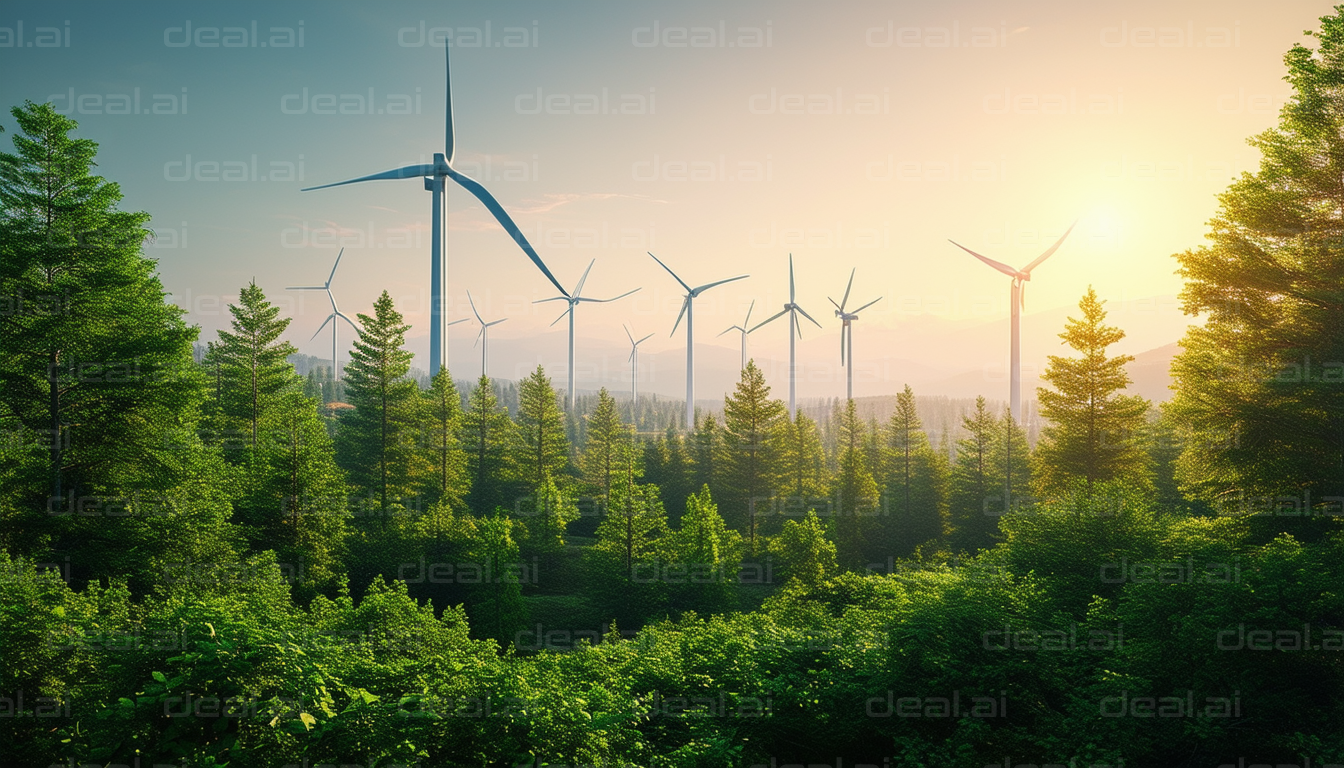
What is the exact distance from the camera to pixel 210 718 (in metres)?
9.12

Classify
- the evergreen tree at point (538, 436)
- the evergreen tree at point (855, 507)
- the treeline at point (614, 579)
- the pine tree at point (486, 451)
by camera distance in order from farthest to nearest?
the evergreen tree at point (538, 436)
the pine tree at point (486, 451)
the evergreen tree at point (855, 507)
the treeline at point (614, 579)

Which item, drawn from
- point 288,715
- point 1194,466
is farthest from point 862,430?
point 288,715

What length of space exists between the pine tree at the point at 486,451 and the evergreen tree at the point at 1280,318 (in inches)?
1709

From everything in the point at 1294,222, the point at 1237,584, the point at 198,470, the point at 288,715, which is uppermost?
the point at 1294,222

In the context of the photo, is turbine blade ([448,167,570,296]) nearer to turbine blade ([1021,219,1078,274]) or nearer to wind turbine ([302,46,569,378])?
wind turbine ([302,46,569,378])

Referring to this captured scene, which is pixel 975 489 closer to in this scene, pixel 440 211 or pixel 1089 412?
pixel 1089 412

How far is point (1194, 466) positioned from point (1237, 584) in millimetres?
10969

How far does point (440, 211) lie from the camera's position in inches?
1970

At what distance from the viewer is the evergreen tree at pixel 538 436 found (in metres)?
52.0

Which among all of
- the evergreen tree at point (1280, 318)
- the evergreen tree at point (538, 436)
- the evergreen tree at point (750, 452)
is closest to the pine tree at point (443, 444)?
the evergreen tree at point (538, 436)

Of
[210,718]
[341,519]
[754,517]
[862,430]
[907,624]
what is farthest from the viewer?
[862,430]

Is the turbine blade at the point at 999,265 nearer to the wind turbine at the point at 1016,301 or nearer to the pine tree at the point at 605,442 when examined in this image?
the wind turbine at the point at 1016,301

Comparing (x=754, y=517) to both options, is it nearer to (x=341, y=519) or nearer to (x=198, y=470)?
(x=341, y=519)

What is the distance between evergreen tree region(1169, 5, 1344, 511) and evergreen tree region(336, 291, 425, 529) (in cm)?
3937
